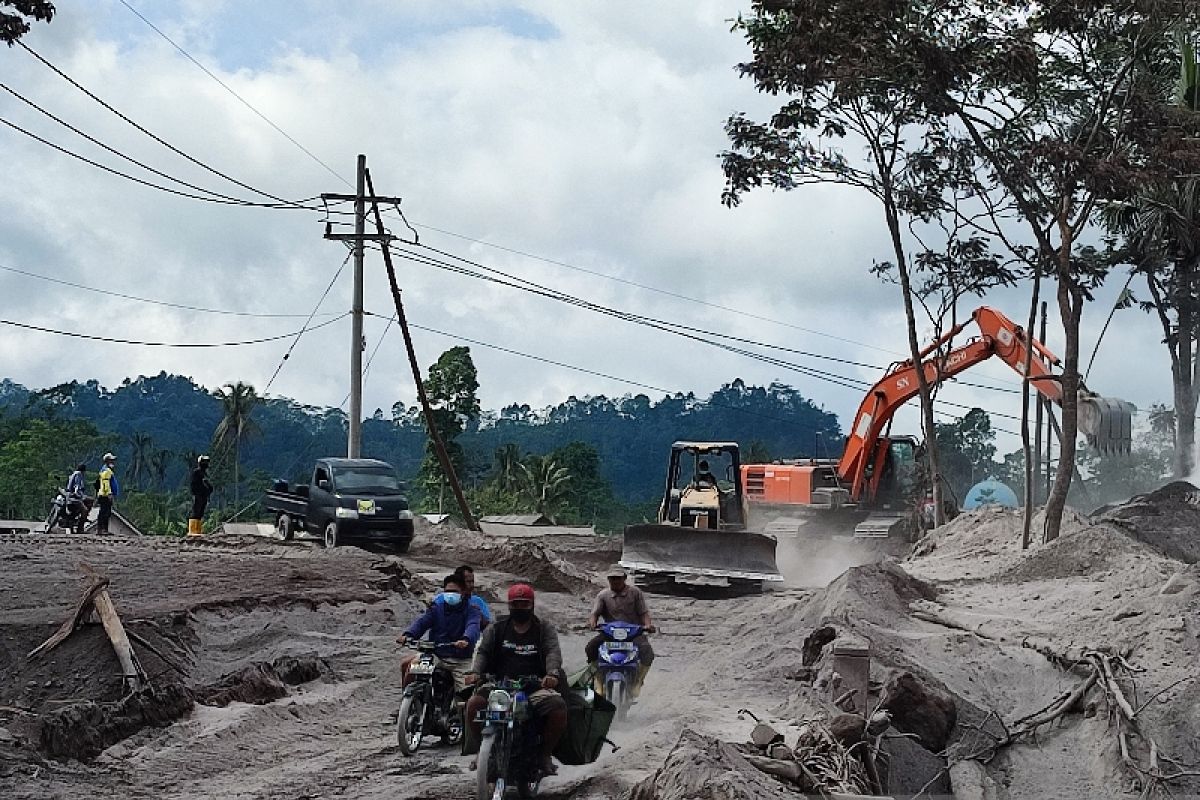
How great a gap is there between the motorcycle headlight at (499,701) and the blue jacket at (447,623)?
2634 mm

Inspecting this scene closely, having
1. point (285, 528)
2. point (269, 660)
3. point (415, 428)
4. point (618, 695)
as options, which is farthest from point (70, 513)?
point (415, 428)

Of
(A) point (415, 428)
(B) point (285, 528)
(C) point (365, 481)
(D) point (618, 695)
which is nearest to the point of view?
(D) point (618, 695)

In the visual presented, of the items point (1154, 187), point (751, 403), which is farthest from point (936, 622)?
point (751, 403)

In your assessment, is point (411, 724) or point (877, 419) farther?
point (877, 419)

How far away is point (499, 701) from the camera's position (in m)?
A: 9.55

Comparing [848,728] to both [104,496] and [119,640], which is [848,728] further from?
[104,496]

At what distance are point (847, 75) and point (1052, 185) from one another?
12.2 feet

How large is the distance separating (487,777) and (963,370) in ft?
69.9

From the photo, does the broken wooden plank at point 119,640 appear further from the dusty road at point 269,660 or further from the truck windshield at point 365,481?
the truck windshield at point 365,481

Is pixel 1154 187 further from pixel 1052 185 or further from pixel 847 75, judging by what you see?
pixel 847 75

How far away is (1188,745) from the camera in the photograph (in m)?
12.6

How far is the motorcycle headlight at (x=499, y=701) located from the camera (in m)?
9.52

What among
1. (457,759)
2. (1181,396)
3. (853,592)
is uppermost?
(1181,396)

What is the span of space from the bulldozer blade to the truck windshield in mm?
6476
